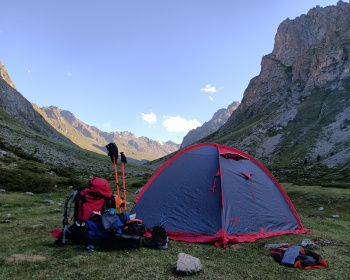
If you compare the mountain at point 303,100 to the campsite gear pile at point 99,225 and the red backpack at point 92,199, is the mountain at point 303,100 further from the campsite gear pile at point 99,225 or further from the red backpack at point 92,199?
the red backpack at point 92,199

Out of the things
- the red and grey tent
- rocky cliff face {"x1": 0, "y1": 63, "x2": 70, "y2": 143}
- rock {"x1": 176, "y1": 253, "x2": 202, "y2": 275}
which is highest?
Answer: rocky cliff face {"x1": 0, "y1": 63, "x2": 70, "y2": 143}

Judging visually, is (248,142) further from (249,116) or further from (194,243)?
(194,243)

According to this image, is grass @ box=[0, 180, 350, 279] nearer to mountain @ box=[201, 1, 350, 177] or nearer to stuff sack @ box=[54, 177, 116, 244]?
stuff sack @ box=[54, 177, 116, 244]

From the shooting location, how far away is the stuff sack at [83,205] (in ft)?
23.4

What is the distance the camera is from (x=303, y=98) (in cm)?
12419

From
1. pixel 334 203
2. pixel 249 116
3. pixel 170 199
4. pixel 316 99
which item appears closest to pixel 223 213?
pixel 170 199

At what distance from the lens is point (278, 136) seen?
104 m

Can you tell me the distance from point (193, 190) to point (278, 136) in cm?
10467

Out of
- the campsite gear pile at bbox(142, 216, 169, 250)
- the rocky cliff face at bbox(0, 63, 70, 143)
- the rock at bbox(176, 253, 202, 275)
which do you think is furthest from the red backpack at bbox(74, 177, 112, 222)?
the rocky cliff face at bbox(0, 63, 70, 143)

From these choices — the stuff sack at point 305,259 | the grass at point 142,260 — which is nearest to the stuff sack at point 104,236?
the grass at point 142,260

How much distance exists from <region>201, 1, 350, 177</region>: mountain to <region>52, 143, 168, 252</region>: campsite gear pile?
54.0m

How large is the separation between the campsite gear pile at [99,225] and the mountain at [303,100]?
5401cm

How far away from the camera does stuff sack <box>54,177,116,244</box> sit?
713 centimetres

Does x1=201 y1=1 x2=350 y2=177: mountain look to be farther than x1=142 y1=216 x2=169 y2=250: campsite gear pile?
Yes
